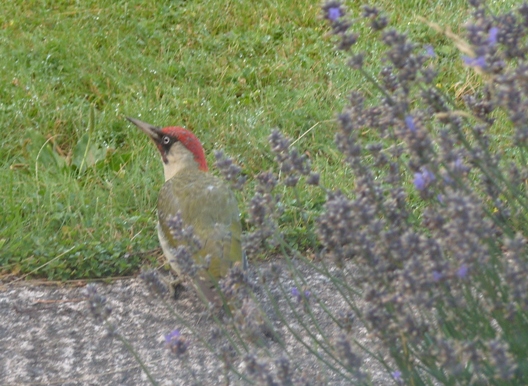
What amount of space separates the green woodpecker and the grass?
218 mm

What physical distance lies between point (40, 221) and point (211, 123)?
51.4 inches

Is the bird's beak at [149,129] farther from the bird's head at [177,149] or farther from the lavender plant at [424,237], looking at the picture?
the lavender plant at [424,237]

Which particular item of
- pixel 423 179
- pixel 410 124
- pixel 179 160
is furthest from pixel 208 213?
pixel 410 124

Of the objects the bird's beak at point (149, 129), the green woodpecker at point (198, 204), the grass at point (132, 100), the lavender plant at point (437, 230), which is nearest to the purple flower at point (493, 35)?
the lavender plant at point (437, 230)

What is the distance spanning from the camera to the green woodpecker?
3867 millimetres

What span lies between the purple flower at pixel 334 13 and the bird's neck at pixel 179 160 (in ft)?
8.68

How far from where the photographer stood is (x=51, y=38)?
608 cm

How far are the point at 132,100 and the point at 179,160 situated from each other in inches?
38.8

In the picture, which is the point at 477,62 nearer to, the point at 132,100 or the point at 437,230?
the point at 437,230

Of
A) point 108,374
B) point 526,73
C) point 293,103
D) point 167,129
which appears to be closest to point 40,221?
point 167,129

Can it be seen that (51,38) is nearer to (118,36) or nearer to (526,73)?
(118,36)

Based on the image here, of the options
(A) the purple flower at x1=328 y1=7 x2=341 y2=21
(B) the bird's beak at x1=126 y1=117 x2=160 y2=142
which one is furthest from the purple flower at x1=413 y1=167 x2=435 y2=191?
(B) the bird's beak at x1=126 y1=117 x2=160 y2=142

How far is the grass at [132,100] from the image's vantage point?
4.45m

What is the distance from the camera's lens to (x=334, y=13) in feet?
6.88
